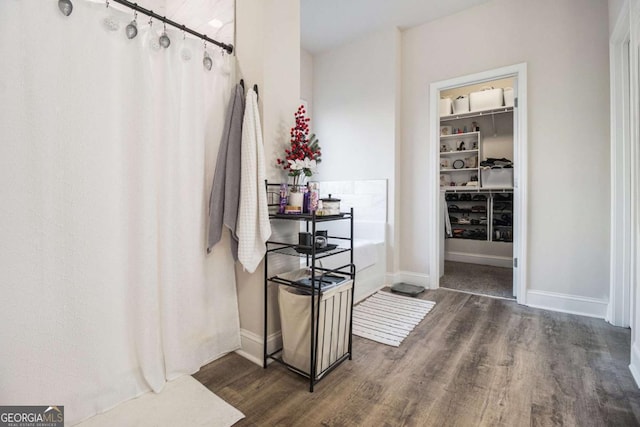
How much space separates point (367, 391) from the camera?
5.08 ft

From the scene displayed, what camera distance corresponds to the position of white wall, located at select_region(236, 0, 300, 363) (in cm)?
180

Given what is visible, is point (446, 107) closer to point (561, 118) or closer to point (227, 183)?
point (561, 118)

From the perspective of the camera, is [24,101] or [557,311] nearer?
[24,101]

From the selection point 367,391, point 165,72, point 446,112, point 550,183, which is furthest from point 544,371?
point 446,112

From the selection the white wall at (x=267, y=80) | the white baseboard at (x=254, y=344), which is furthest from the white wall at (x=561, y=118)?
the white baseboard at (x=254, y=344)

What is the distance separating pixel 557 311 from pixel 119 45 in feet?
12.3

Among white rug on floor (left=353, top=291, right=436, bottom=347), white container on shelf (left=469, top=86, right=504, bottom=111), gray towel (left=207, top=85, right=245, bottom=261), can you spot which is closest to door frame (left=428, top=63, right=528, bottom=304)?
A: white rug on floor (left=353, top=291, right=436, bottom=347)

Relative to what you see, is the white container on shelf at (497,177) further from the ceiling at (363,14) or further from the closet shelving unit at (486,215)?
the ceiling at (363,14)

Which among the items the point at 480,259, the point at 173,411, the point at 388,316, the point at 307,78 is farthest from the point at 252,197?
the point at 480,259

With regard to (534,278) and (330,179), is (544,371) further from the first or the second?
(330,179)

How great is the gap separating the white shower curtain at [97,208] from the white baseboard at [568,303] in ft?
9.52

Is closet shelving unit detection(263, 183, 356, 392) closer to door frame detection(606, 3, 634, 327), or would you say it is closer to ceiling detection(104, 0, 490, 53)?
door frame detection(606, 3, 634, 327)

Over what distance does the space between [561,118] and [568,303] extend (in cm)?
167

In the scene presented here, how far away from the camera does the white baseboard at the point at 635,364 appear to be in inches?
62.4
